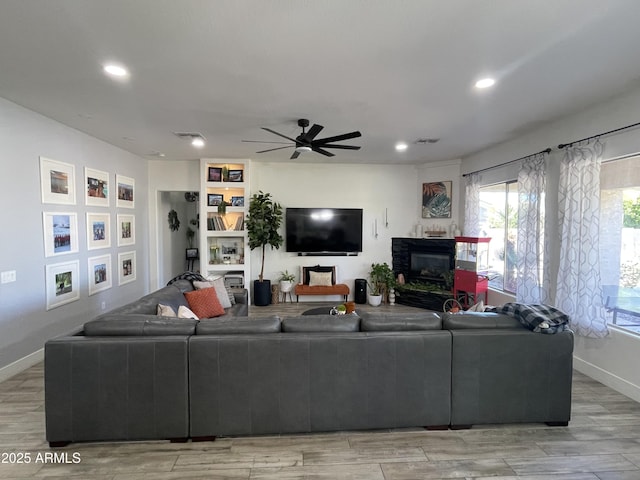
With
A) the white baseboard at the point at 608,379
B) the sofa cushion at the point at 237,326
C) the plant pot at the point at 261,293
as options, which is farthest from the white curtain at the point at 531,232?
the plant pot at the point at 261,293

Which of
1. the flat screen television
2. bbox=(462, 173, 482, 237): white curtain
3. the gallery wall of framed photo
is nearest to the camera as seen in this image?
the gallery wall of framed photo

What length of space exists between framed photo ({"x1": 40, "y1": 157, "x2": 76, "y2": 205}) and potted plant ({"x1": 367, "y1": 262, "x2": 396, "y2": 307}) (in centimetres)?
528

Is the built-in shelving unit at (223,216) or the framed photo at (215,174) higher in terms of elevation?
the framed photo at (215,174)

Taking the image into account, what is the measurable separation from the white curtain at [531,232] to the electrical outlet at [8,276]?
6.12 metres

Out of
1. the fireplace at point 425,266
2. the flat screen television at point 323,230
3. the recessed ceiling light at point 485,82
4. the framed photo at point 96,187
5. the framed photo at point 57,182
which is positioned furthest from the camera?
the flat screen television at point 323,230

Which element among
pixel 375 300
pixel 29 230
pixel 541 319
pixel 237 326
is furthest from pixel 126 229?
pixel 541 319

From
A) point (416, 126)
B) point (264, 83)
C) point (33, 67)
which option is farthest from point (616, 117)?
point (33, 67)

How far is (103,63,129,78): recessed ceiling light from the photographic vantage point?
2627 millimetres

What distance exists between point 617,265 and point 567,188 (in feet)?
3.16

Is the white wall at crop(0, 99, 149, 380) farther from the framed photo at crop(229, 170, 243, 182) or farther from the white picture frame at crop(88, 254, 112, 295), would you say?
the framed photo at crop(229, 170, 243, 182)

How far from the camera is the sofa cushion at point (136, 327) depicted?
2348mm

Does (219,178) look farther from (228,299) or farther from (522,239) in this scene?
(522,239)

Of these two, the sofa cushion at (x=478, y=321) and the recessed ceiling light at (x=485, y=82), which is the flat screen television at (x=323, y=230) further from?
the sofa cushion at (x=478, y=321)

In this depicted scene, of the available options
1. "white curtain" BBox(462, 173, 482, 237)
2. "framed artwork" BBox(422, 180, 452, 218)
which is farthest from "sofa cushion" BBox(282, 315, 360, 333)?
"framed artwork" BBox(422, 180, 452, 218)
